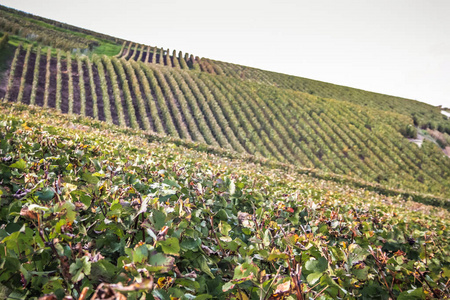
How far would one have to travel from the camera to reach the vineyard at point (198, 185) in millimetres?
919

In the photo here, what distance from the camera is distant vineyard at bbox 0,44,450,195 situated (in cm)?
2464

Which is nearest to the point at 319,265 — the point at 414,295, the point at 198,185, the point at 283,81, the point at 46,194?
the point at 414,295

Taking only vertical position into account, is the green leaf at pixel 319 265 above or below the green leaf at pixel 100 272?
above

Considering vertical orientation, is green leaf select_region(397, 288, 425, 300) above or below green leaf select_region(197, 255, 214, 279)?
above

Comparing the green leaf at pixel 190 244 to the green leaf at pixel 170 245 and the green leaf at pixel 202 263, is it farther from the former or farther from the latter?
the green leaf at pixel 170 245

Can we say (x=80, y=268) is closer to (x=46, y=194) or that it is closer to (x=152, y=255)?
(x=152, y=255)

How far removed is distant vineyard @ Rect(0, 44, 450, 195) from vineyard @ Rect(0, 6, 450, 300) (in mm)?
198

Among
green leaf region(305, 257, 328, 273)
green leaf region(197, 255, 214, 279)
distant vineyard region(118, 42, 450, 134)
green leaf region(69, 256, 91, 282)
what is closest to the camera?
green leaf region(69, 256, 91, 282)

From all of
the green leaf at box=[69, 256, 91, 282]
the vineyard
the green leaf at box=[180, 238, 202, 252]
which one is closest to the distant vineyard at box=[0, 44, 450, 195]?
the vineyard

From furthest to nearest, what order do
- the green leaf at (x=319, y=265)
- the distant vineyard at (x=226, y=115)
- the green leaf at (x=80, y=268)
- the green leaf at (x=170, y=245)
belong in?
the distant vineyard at (x=226, y=115) < the green leaf at (x=319, y=265) < the green leaf at (x=170, y=245) < the green leaf at (x=80, y=268)

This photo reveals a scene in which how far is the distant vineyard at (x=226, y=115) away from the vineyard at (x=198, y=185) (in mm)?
→ 198

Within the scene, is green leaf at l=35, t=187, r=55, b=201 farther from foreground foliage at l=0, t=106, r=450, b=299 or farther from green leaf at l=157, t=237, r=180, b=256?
green leaf at l=157, t=237, r=180, b=256

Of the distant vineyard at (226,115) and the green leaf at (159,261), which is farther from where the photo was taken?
the distant vineyard at (226,115)

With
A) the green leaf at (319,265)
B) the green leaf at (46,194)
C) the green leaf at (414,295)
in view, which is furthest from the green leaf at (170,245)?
the green leaf at (414,295)
